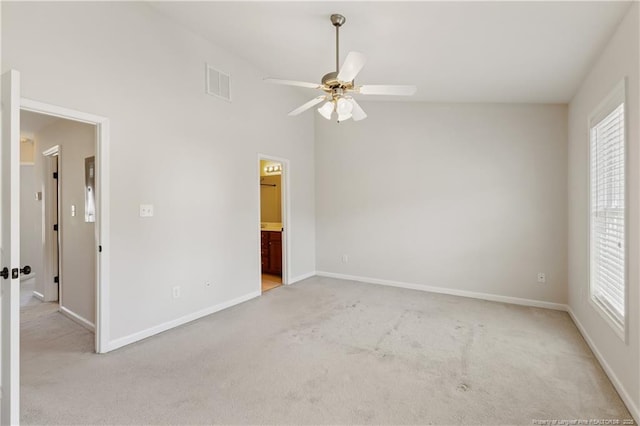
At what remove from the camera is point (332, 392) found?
214 centimetres

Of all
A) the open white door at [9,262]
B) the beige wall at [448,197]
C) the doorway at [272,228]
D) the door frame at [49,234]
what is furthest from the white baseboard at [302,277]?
the open white door at [9,262]

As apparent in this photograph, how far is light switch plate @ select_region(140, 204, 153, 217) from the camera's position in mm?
2957

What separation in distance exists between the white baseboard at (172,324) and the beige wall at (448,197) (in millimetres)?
1951

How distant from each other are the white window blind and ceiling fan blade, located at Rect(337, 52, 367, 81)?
5.96 ft

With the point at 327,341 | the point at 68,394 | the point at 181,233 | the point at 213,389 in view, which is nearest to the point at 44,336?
the point at 68,394

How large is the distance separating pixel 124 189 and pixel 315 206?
3244 mm

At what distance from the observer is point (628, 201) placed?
2070mm

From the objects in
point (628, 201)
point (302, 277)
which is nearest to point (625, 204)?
point (628, 201)

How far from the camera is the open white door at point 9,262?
161 centimetres

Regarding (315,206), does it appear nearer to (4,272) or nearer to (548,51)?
(548,51)

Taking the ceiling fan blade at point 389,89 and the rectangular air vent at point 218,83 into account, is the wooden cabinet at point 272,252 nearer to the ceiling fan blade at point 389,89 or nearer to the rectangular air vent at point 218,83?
the rectangular air vent at point 218,83

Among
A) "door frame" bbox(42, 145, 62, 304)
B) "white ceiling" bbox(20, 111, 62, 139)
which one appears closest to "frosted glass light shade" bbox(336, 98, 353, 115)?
"white ceiling" bbox(20, 111, 62, 139)

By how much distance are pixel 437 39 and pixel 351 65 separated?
92cm

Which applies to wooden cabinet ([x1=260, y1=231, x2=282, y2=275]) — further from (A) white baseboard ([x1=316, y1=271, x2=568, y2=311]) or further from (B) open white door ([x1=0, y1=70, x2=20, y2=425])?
(B) open white door ([x1=0, y1=70, x2=20, y2=425])
